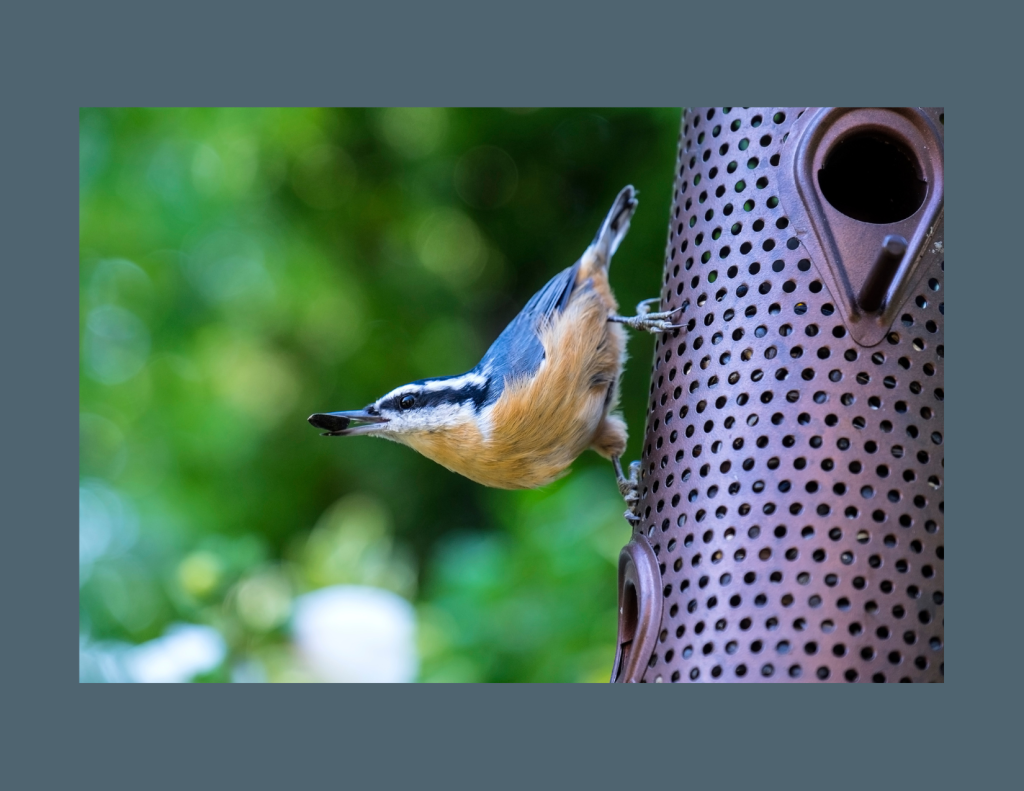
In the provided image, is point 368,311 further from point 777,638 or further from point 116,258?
point 777,638

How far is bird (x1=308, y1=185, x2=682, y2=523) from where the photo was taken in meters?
2.59

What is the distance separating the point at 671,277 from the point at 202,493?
8.15ft

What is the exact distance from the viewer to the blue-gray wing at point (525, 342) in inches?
104

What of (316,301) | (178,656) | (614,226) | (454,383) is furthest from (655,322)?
(316,301)

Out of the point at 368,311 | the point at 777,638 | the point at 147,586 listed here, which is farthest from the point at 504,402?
the point at 368,311

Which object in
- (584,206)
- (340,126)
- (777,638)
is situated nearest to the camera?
(777,638)

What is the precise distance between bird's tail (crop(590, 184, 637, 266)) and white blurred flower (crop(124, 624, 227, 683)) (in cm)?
145

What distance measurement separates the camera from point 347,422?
265 cm

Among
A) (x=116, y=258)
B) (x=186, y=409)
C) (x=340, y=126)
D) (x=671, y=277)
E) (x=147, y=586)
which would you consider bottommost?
(x=147, y=586)

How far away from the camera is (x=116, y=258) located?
4188 millimetres

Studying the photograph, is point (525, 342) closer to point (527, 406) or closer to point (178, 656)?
point (527, 406)

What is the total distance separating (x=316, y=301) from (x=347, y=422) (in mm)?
1853

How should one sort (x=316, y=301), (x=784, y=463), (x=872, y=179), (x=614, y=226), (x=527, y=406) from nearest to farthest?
(x=784, y=463), (x=872, y=179), (x=527, y=406), (x=614, y=226), (x=316, y=301)

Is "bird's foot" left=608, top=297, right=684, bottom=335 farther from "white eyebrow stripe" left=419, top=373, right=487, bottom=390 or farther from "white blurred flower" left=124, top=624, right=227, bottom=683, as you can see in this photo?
"white blurred flower" left=124, top=624, right=227, bottom=683
